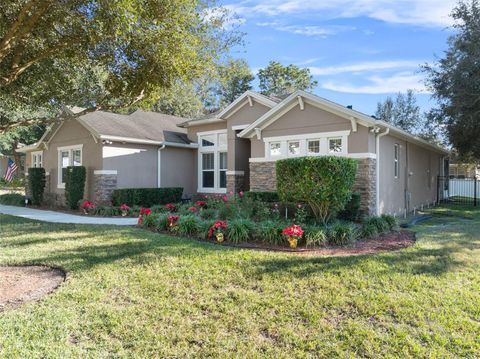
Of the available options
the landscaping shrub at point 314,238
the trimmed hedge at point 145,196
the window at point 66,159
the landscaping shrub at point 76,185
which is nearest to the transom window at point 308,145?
the landscaping shrub at point 314,238

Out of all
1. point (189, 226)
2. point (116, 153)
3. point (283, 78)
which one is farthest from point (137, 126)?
point (283, 78)

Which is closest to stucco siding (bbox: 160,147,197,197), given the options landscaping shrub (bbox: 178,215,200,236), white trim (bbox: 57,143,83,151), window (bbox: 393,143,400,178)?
white trim (bbox: 57,143,83,151)

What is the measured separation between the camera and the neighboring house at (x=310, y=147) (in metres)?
11.5

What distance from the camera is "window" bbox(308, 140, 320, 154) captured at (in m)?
12.6

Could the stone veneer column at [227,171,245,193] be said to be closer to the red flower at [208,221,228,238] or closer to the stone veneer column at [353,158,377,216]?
the stone veneer column at [353,158,377,216]

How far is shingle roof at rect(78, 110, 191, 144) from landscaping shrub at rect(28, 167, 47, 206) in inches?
170

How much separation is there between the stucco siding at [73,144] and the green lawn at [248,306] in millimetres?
9154

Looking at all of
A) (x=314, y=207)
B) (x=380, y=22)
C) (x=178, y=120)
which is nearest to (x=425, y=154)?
(x=380, y=22)

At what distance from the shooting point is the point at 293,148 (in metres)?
13.2

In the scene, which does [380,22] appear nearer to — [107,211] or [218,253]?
[218,253]

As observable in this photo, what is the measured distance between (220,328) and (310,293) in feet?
4.85

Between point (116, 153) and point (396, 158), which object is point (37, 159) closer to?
point (116, 153)

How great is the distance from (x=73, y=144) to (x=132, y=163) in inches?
132

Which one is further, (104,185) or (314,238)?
(104,185)
